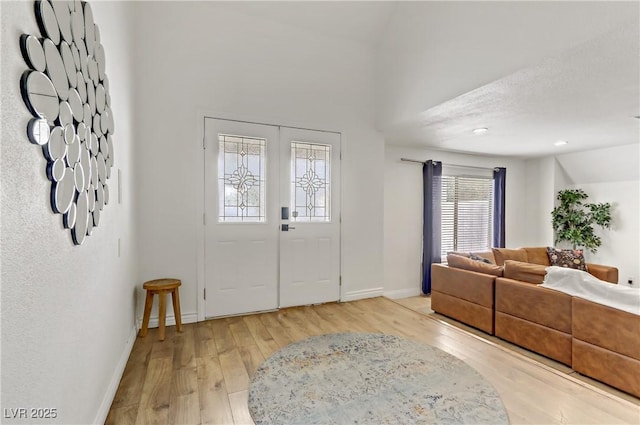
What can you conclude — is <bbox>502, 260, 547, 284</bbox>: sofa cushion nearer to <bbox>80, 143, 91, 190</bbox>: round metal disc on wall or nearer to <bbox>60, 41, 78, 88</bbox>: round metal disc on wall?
<bbox>80, 143, 91, 190</bbox>: round metal disc on wall

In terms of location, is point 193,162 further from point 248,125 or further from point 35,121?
point 35,121

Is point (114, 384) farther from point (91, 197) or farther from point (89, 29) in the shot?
point (89, 29)

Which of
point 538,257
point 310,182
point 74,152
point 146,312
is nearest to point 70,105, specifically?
point 74,152

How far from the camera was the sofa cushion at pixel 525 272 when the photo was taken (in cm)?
306

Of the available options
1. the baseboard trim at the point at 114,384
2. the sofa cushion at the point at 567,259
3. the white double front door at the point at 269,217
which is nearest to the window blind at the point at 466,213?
the sofa cushion at the point at 567,259

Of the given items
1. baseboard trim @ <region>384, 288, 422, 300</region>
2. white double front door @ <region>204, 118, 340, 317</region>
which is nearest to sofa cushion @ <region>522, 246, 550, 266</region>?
baseboard trim @ <region>384, 288, 422, 300</region>

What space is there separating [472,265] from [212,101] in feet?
11.9

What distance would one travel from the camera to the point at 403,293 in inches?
208

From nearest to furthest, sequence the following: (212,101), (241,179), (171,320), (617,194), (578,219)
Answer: (171,320)
(212,101)
(241,179)
(617,194)
(578,219)

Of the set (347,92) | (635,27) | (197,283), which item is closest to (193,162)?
(197,283)

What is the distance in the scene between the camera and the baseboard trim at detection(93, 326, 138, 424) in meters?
1.65

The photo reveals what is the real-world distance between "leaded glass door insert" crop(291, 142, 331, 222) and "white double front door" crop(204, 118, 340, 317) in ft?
0.04

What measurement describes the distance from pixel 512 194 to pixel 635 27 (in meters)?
5.03

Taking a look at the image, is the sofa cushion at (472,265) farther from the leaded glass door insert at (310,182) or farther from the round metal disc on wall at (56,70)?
the round metal disc on wall at (56,70)
